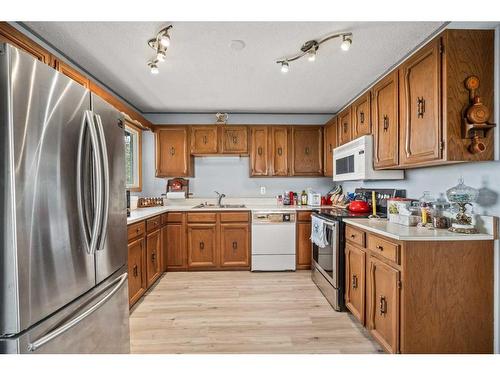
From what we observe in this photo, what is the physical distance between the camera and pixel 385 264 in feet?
5.64

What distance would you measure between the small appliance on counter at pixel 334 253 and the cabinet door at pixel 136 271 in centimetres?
189

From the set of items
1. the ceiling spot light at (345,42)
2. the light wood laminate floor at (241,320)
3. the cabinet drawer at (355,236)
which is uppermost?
the ceiling spot light at (345,42)

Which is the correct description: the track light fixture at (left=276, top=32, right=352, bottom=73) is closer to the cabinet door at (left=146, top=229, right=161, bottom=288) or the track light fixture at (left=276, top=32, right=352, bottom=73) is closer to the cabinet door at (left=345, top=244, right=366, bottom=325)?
the cabinet door at (left=345, top=244, right=366, bottom=325)

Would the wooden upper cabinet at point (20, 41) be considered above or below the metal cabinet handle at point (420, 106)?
above

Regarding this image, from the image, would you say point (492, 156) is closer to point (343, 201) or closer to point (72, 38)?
point (343, 201)

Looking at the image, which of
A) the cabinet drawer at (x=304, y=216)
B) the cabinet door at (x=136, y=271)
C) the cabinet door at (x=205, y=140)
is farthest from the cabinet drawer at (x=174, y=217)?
the cabinet drawer at (x=304, y=216)

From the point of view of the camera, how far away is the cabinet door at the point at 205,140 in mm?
3885

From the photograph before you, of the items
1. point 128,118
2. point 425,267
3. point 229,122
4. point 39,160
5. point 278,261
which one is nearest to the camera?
point 39,160

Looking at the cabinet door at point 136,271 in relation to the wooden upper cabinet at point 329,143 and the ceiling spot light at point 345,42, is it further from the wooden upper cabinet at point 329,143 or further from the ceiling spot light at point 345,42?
the wooden upper cabinet at point 329,143

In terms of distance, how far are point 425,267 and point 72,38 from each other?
2965 mm

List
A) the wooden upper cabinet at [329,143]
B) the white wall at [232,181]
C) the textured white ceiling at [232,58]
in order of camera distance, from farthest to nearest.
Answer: the white wall at [232,181] < the wooden upper cabinet at [329,143] < the textured white ceiling at [232,58]

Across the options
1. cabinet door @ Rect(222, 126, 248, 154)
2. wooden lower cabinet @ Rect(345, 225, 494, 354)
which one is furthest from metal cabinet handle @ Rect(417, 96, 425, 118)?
cabinet door @ Rect(222, 126, 248, 154)

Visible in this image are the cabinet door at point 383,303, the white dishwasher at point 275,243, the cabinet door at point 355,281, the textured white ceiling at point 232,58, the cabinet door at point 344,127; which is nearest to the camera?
the cabinet door at point 383,303
